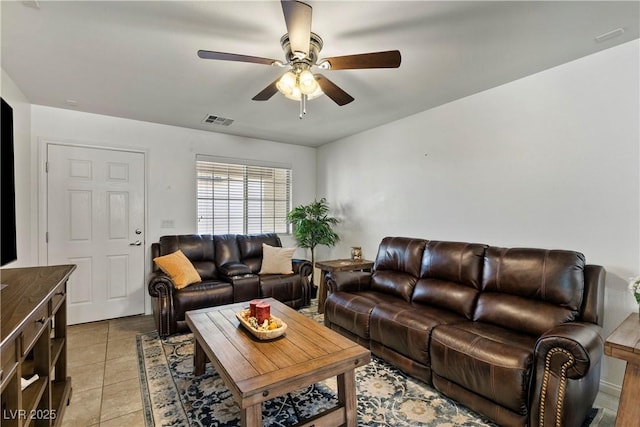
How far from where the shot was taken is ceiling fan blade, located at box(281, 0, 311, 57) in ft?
4.66

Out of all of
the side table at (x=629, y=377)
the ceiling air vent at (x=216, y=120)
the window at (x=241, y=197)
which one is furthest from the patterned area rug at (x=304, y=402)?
the ceiling air vent at (x=216, y=120)

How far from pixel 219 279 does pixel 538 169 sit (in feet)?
12.1

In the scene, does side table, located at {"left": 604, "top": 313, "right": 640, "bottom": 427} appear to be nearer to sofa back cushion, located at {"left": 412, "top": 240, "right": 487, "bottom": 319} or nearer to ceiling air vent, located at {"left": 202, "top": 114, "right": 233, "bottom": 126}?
sofa back cushion, located at {"left": 412, "top": 240, "right": 487, "bottom": 319}

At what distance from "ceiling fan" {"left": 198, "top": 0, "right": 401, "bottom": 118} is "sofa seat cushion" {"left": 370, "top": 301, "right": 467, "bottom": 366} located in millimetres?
1823

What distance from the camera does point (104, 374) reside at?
2.46m

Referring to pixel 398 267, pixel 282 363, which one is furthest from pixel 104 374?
pixel 398 267

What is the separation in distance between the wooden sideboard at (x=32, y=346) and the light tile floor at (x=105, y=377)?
144 millimetres

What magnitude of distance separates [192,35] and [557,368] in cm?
299

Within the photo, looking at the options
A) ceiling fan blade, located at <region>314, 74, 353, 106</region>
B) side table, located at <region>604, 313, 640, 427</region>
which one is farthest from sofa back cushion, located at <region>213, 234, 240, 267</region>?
side table, located at <region>604, 313, 640, 427</region>

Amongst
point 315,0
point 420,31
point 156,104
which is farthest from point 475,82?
point 156,104

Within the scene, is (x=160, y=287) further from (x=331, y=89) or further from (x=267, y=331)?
(x=331, y=89)

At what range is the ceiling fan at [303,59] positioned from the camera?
1.56 meters

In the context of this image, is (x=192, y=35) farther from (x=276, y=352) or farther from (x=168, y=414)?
(x=168, y=414)

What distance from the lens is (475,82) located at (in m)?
2.76
